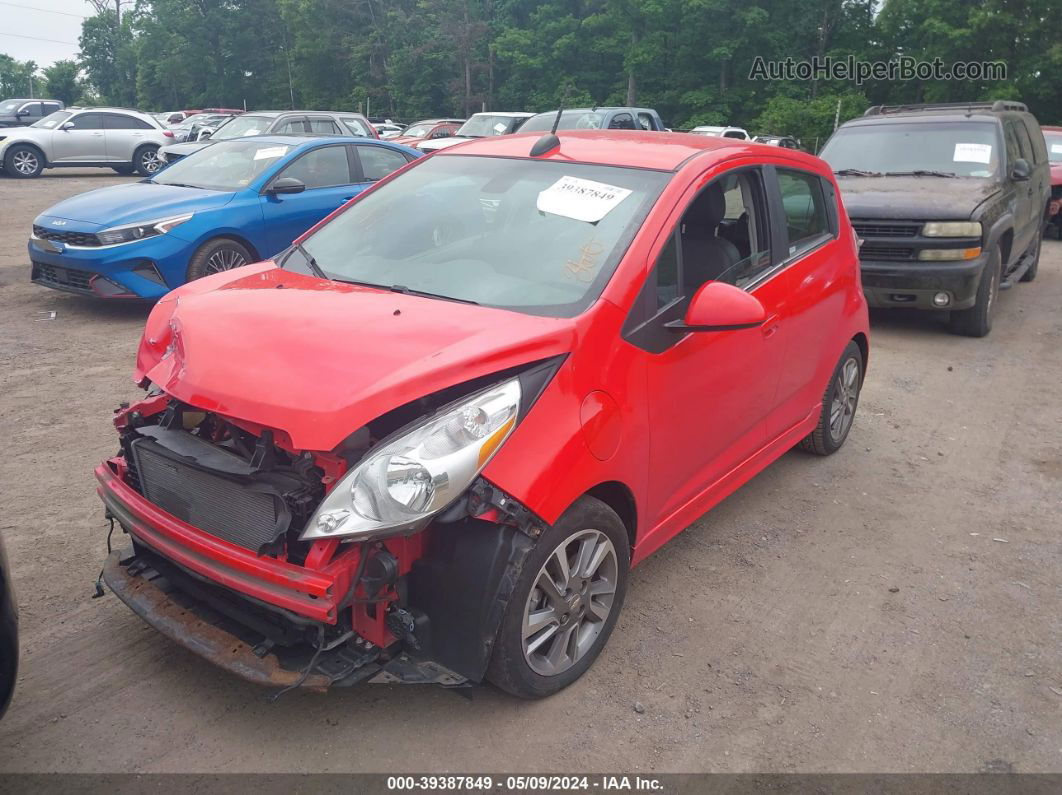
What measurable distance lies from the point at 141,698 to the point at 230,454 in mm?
899

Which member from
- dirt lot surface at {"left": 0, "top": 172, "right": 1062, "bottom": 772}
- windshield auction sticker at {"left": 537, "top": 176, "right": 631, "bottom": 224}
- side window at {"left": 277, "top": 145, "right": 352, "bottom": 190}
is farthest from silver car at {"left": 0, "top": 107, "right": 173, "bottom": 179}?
windshield auction sticker at {"left": 537, "top": 176, "right": 631, "bottom": 224}

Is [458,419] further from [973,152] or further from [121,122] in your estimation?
[121,122]

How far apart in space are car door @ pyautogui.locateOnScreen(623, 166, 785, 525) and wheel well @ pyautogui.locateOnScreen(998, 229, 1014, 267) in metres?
5.83

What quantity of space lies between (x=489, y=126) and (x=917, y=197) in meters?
12.2

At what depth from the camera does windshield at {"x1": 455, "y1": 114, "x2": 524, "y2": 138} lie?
18.4 m

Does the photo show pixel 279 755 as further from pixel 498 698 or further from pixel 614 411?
pixel 614 411

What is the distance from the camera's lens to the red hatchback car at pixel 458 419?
8.41ft

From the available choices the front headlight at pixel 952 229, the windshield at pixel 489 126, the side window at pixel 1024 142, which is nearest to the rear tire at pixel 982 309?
the front headlight at pixel 952 229

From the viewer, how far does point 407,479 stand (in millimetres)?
2514

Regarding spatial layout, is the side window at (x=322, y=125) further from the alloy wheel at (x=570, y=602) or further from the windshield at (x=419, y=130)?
the alloy wheel at (x=570, y=602)

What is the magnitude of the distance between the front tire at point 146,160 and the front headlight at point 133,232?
52.0ft

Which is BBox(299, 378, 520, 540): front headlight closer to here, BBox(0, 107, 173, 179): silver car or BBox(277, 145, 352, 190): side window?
BBox(277, 145, 352, 190): side window

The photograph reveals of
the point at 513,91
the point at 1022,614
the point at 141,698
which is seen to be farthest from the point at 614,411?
the point at 513,91

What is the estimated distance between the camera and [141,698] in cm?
293
